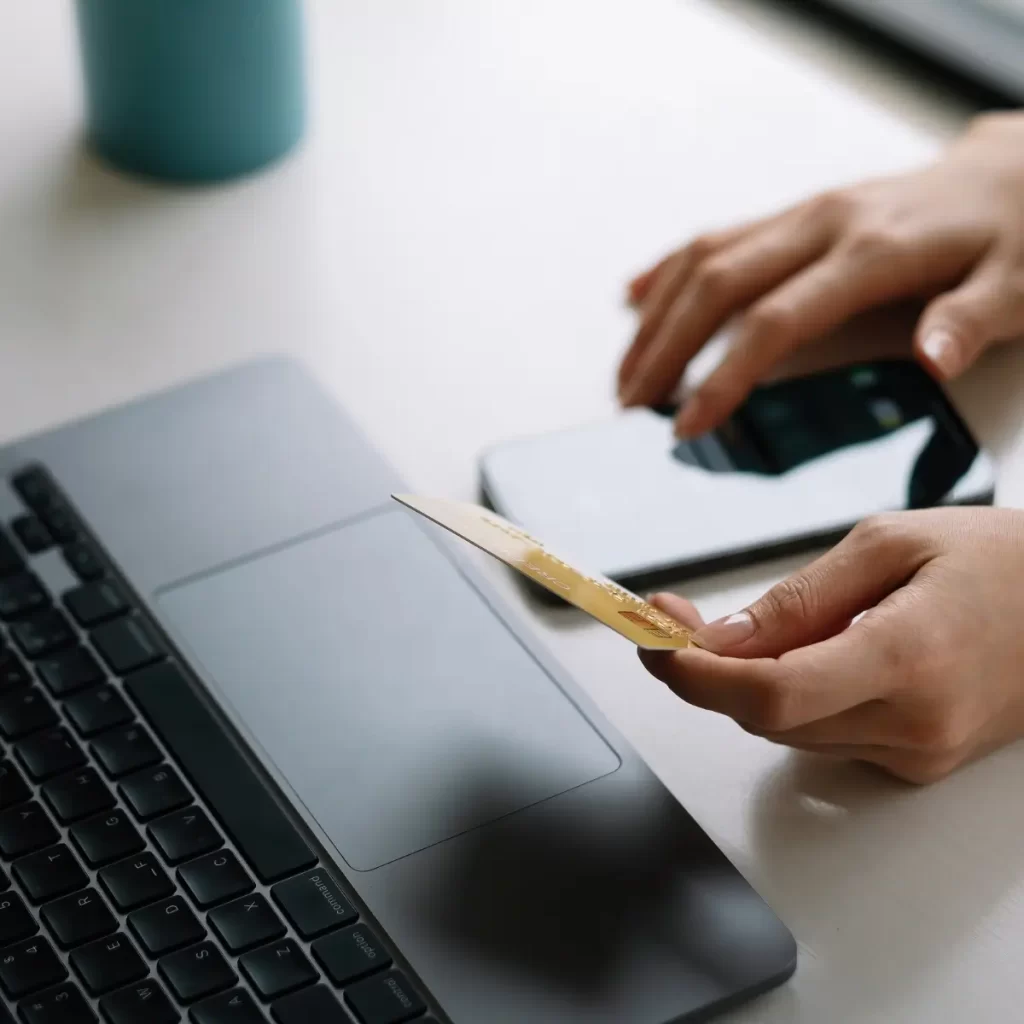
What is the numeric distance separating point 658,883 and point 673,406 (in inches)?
11.3

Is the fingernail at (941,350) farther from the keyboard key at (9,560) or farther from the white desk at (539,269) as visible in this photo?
the keyboard key at (9,560)

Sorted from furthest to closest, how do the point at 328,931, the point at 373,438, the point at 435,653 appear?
the point at 373,438 → the point at 435,653 → the point at 328,931

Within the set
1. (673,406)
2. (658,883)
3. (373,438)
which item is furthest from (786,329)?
(658,883)

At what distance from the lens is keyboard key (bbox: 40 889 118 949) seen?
501mm

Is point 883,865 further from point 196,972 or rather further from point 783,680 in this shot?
point 196,972

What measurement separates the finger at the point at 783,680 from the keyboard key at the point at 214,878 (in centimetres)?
16

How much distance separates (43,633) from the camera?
609mm

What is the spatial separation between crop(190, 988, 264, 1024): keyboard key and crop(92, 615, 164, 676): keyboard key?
0.15m

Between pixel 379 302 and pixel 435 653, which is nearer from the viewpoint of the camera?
pixel 435 653

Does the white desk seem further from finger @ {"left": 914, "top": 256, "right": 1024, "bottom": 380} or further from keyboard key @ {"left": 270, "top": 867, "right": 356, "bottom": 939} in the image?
keyboard key @ {"left": 270, "top": 867, "right": 356, "bottom": 939}

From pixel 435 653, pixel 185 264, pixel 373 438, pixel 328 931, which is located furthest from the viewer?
pixel 185 264

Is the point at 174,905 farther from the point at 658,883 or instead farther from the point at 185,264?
the point at 185,264

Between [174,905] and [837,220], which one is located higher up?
[837,220]

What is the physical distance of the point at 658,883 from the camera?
0.52 m
